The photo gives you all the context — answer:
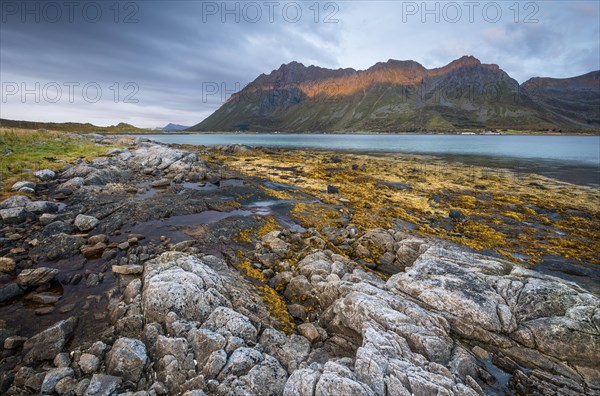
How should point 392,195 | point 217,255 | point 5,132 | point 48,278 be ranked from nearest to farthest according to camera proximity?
1. point 48,278
2. point 217,255
3. point 392,195
4. point 5,132

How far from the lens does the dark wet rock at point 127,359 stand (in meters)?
6.79

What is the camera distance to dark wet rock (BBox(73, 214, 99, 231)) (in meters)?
15.3

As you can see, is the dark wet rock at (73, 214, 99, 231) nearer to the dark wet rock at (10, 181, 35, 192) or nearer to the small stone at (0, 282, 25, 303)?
the small stone at (0, 282, 25, 303)

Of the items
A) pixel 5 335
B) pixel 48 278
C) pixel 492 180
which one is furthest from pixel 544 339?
pixel 492 180

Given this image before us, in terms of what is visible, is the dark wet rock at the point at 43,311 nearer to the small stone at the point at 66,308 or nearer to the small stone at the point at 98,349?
the small stone at the point at 66,308

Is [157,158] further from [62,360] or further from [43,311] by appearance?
[62,360]

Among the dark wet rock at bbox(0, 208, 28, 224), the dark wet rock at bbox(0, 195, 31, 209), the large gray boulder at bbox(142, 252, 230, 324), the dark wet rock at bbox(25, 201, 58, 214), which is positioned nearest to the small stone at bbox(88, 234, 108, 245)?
the large gray boulder at bbox(142, 252, 230, 324)

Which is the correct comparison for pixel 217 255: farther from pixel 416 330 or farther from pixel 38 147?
pixel 38 147

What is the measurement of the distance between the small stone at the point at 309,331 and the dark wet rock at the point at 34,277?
34.1 ft

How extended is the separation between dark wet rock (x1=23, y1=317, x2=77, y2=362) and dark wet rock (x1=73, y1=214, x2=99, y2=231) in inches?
352

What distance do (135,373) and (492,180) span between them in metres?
44.0

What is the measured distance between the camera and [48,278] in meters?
10.6

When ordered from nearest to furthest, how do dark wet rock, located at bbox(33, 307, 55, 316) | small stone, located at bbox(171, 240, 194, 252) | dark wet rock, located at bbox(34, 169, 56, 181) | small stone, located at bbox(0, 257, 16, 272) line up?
dark wet rock, located at bbox(33, 307, 55, 316), small stone, located at bbox(0, 257, 16, 272), small stone, located at bbox(171, 240, 194, 252), dark wet rock, located at bbox(34, 169, 56, 181)

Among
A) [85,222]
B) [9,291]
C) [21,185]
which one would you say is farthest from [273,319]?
[21,185]
